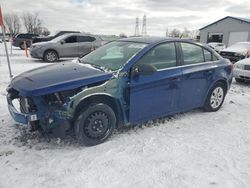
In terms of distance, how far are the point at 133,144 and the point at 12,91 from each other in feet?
6.48

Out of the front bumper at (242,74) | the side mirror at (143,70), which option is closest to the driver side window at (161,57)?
the side mirror at (143,70)

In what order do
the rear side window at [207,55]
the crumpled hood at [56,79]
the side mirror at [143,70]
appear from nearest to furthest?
the crumpled hood at [56,79]
the side mirror at [143,70]
the rear side window at [207,55]

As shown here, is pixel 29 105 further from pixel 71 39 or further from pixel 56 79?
pixel 71 39

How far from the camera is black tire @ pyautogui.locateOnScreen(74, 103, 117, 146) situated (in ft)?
11.0

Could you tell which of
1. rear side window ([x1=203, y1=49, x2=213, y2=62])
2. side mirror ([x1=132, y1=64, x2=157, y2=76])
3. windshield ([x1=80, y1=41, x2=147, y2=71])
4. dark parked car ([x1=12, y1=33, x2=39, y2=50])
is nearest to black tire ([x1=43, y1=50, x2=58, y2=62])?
windshield ([x1=80, y1=41, x2=147, y2=71])

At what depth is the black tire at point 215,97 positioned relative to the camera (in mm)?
5059

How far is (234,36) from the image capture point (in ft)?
102

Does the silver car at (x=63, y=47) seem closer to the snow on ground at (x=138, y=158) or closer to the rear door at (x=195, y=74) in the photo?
the snow on ground at (x=138, y=158)

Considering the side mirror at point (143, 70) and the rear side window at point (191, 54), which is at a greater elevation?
the rear side window at point (191, 54)

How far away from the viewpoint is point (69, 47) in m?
13.3

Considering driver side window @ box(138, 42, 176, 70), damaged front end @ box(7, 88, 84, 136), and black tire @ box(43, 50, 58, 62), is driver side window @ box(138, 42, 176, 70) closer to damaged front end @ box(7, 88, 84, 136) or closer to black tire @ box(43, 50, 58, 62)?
damaged front end @ box(7, 88, 84, 136)

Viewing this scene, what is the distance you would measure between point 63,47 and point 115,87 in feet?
34.0

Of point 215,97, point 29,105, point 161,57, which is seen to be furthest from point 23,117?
point 215,97

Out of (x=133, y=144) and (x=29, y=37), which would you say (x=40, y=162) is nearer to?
(x=133, y=144)
